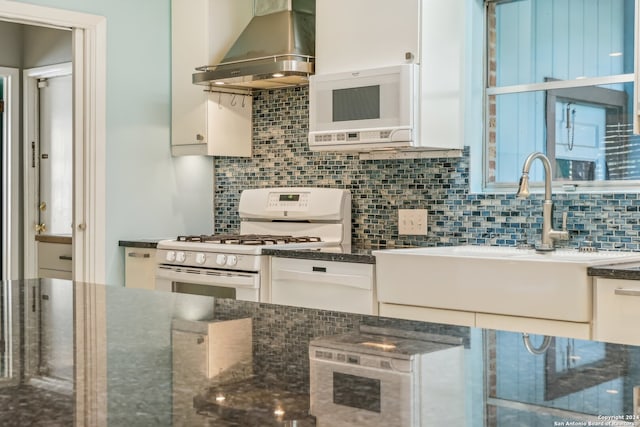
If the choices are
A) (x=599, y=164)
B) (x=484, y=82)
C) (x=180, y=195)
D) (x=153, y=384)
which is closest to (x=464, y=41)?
(x=484, y=82)

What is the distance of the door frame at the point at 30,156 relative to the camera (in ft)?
19.2

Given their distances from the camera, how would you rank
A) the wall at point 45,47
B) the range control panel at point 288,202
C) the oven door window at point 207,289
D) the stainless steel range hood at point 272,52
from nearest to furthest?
the oven door window at point 207,289 < the stainless steel range hood at point 272,52 < the range control panel at point 288,202 < the wall at point 45,47

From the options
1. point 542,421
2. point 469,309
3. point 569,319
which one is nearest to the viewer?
point 542,421

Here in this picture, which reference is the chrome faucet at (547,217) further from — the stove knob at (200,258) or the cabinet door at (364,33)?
the stove knob at (200,258)

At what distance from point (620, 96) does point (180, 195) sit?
8.35 ft

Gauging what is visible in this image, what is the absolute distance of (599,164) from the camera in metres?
3.56

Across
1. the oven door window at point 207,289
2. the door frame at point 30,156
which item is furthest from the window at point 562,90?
the door frame at point 30,156

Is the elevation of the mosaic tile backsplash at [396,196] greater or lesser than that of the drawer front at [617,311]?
greater

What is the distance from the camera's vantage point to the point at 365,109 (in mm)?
3754

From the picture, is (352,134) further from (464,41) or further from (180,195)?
(180,195)

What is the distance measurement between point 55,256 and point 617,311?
398cm

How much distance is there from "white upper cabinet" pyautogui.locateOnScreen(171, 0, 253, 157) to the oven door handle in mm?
810

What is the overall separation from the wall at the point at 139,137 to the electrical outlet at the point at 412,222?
1470 millimetres

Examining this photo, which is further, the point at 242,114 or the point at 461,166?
the point at 242,114
